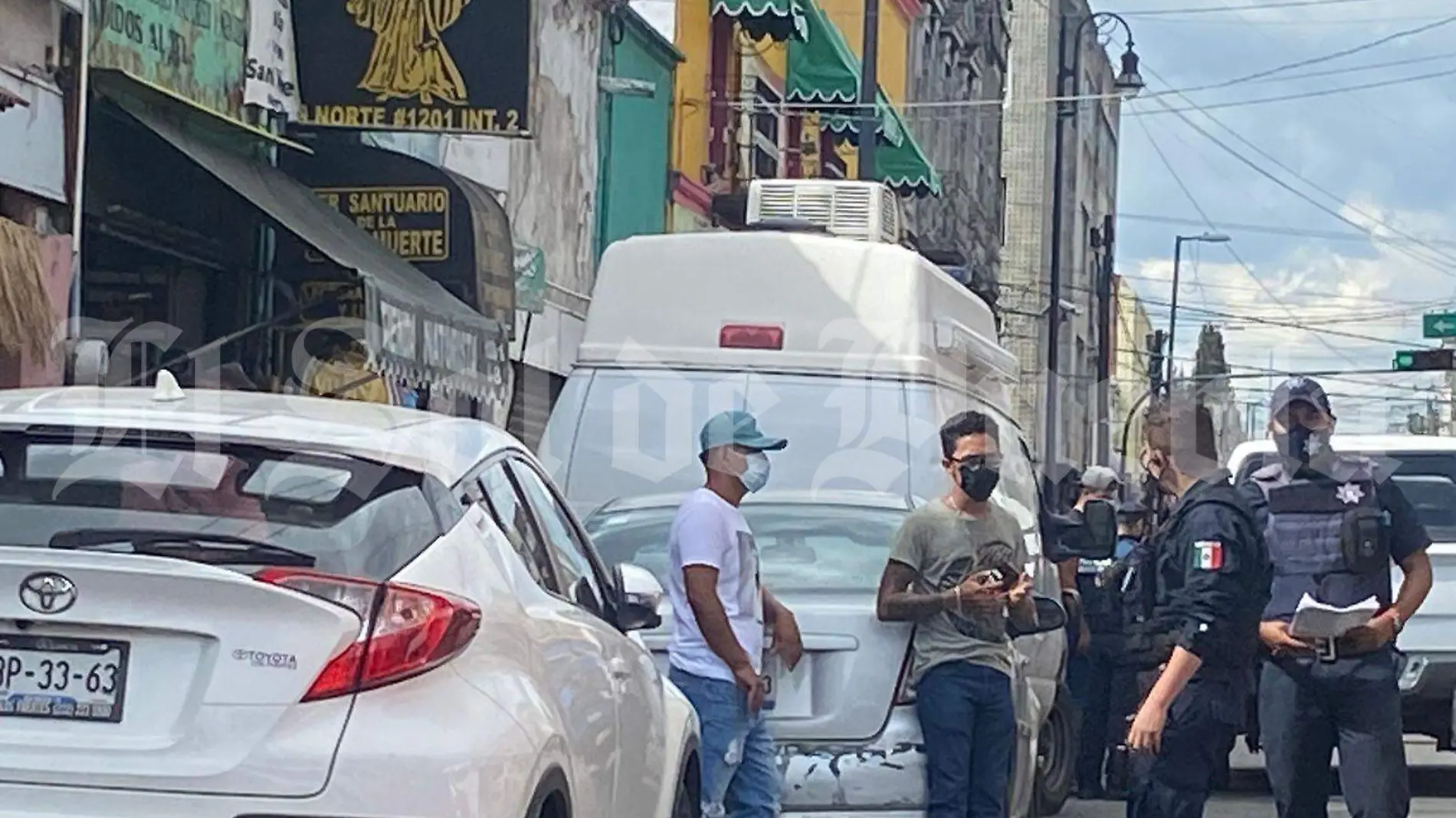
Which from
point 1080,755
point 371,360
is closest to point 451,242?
point 371,360

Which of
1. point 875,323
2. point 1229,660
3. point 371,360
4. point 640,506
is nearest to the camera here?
point 1229,660

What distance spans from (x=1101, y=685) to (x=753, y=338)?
8.56 feet

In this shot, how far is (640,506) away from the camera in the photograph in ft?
29.9

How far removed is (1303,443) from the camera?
25.1 ft

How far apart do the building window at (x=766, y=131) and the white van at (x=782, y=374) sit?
15920 millimetres

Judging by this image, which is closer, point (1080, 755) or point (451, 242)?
point (1080, 755)

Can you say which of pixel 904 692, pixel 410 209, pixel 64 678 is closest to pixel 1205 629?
pixel 904 692

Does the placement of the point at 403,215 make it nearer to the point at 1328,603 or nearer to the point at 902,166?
the point at 1328,603

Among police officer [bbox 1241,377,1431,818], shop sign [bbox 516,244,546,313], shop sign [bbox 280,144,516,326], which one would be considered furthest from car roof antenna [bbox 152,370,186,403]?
shop sign [bbox 516,244,546,313]

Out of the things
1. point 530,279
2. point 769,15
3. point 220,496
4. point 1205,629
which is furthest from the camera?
point 769,15

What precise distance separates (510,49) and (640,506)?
627cm

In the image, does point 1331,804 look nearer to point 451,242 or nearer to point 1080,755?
point 1080,755

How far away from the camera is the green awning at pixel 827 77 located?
92.8ft

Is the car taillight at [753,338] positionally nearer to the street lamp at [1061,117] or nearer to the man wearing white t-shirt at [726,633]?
the man wearing white t-shirt at [726,633]
